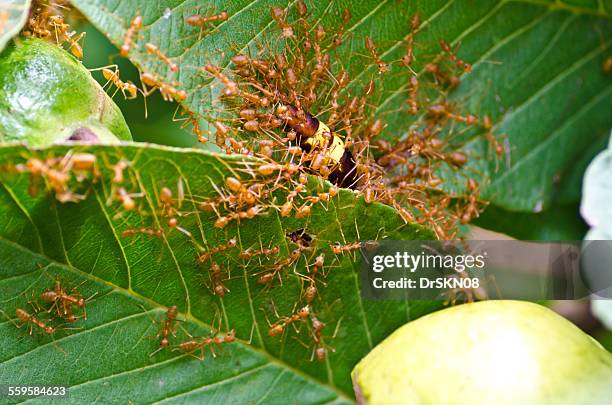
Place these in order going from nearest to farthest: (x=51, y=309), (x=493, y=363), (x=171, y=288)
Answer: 1. (x=493, y=363)
2. (x=51, y=309)
3. (x=171, y=288)

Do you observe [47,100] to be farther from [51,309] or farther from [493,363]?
[493,363]

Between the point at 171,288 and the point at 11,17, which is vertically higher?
the point at 11,17

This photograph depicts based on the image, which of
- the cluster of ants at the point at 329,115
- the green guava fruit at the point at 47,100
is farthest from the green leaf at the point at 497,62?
the green guava fruit at the point at 47,100

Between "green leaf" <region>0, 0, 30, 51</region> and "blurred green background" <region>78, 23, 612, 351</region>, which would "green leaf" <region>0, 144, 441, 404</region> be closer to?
"green leaf" <region>0, 0, 30, 51</region>

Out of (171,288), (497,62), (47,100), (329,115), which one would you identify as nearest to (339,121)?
(329,115)

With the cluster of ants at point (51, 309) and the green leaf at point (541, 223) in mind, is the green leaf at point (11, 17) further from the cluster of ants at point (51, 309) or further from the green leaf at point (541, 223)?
the green leaf at point (541, 223)

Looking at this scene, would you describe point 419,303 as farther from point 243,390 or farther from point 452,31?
point 452,31

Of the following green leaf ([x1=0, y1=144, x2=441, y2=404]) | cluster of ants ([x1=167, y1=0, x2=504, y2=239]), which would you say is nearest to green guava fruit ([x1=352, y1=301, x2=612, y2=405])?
green leaf ([x1=0, y1=144, x2=441, y2=404])
